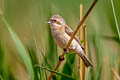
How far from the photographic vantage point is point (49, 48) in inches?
79.0

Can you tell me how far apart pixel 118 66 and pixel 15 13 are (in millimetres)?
982

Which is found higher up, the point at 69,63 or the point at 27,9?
the point at 27,9

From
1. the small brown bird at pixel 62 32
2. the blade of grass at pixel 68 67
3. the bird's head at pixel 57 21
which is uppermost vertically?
the bird's head at pixel 57 21

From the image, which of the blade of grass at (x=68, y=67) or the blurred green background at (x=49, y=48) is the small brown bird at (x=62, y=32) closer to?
the blurred green background at (x=49, y=48)

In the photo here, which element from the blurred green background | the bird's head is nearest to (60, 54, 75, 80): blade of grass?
the blurred green background

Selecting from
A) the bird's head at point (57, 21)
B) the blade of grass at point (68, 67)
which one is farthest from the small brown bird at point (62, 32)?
the blade of grass at point (68, 67)

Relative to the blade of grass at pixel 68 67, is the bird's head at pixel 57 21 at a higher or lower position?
higher

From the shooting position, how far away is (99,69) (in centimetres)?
203

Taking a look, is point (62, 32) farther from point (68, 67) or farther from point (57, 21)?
point (68, 67)

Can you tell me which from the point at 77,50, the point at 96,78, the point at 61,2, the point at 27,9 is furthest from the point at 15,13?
the point at 96,78

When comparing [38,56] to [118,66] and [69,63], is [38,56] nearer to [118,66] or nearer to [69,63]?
[69,63]

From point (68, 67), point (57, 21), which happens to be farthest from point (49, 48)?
point (57, 21)

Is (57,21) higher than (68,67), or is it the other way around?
(57,21)

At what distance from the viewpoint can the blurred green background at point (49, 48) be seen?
1.88 meters
